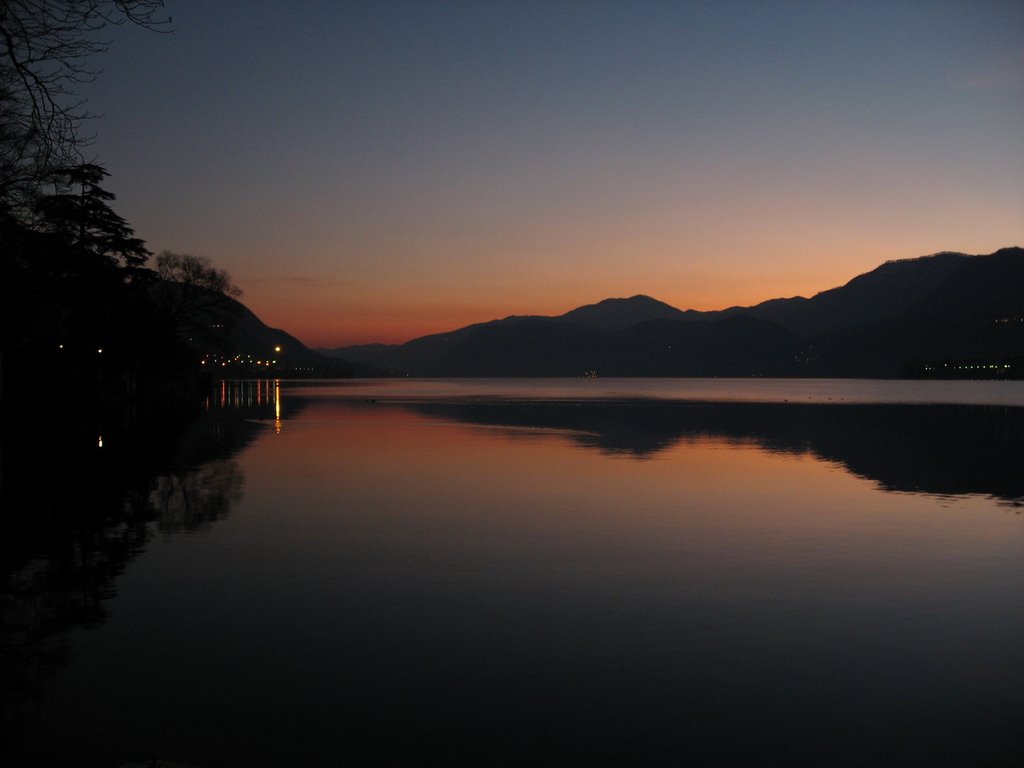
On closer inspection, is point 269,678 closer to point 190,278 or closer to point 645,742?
point 645,742

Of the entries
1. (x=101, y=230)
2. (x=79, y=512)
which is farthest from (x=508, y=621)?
(x=101, y=230)

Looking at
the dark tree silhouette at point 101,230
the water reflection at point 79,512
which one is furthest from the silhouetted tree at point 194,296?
the water reflection at point 79,512

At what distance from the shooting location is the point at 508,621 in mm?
10906

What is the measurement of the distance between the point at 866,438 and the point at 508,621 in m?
37.4

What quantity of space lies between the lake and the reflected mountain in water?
178cm

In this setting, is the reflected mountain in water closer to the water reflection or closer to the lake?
the lake

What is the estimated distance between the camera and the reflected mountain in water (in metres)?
27.1

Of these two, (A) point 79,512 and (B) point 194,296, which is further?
(B) point 194,296

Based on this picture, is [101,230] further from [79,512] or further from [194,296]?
[79,512]

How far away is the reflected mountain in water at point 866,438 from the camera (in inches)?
1069

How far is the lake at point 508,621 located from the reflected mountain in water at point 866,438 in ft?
5.84

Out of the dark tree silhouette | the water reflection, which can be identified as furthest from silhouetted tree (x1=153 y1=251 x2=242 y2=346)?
the water reflection

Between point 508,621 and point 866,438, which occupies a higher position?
point 508,621

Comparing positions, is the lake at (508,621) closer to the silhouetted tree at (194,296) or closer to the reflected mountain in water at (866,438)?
the reflected mountain in water at (866,438)
